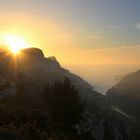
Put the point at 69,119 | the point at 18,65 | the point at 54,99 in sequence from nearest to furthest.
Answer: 1. the point at 69,119
2. the point at 54,99
3. the point at 18,65

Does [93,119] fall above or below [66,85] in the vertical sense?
below

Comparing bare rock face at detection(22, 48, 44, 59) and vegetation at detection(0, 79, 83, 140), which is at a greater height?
bare rock face at detection(22, 48, 44, 59)

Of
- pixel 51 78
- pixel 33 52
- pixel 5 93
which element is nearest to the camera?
pixel 5 93

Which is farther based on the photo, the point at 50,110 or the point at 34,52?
the point at 34,52

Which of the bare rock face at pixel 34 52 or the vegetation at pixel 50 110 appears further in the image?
the bare rock face at pixel 34 52

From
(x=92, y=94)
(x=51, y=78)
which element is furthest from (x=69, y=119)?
(x=92, y=94)

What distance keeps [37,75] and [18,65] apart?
8.37 metres

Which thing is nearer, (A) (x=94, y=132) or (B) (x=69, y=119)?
(B) (x=69, y=119)

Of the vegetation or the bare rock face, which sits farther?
the bare rock face

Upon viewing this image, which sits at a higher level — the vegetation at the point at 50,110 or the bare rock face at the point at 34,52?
the bare rock face at the point at 34,52

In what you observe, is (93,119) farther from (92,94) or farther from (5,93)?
(92,94)

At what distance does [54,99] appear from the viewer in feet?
165

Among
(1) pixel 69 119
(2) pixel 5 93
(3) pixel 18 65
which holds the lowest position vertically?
(1) pixel 69 119

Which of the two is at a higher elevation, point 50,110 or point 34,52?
point 34,52
